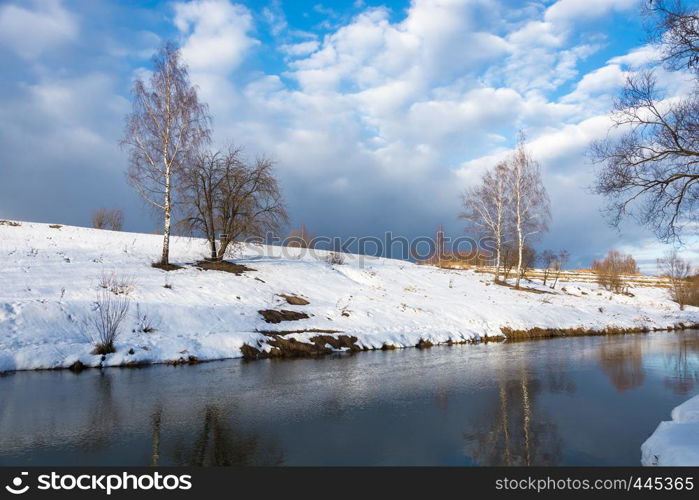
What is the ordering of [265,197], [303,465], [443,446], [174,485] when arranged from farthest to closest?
1. [265,197]
2. [443,446]
3. [303,465]
4. [174,485]

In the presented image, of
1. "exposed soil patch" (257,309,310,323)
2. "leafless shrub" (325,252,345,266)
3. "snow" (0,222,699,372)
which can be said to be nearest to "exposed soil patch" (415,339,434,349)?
"snow" (0,222,699,372)

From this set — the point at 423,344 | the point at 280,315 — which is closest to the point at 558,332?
the point at 423,344

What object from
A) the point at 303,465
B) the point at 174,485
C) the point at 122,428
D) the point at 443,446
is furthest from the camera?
the point at 122,428

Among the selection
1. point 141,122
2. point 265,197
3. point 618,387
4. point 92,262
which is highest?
point 141,122

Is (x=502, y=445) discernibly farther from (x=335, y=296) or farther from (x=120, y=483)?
(x=335, y=296)

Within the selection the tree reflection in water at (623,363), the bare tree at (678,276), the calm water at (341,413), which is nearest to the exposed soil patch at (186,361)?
the calm water at (341,413)

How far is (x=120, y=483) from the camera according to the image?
5.71 meters

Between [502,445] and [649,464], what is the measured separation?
2.07 meters

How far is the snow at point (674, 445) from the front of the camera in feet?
19.3

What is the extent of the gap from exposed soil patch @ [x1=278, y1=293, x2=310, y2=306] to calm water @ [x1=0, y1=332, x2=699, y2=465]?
7.29 meters

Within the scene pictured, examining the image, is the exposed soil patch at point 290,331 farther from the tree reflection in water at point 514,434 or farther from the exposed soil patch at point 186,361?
the tree reflection in water at point 514,434

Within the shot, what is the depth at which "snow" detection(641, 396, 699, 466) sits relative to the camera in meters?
5.89

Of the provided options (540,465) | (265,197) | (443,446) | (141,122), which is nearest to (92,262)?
(141,122)

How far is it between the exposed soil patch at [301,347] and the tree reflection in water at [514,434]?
9.04m
